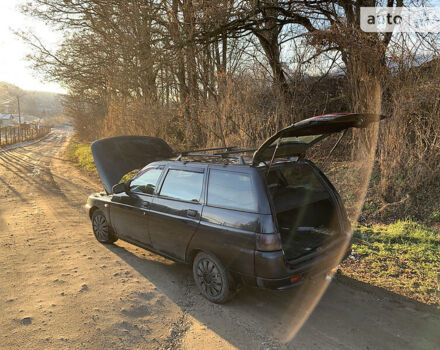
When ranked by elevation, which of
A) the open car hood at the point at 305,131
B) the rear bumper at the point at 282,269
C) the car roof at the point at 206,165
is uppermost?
the open car hood at the point at 305,131

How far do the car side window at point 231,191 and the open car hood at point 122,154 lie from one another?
302 centimetres

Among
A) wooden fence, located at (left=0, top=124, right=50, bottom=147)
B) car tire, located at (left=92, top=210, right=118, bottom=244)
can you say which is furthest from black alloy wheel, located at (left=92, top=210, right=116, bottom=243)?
wooden fence, located at (left=0, top=124, right=50, bottom=147)

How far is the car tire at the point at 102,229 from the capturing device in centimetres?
539

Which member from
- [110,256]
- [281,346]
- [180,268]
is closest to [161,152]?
[110,256]

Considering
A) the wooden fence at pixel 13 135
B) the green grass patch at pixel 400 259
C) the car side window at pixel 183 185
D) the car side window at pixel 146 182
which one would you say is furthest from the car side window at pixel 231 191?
the wooden fence at pixel 13 135

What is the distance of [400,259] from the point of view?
4.54 m

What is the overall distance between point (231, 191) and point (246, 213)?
0.35 meters

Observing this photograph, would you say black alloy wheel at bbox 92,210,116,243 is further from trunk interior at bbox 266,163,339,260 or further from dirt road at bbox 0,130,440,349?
trunk interior at bbox 266,163,339,260

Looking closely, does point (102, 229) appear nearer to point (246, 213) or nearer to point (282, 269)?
point (246, 213)

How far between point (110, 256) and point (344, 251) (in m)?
3.52

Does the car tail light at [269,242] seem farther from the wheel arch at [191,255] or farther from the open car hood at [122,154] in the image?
the open car hood at [122,154]

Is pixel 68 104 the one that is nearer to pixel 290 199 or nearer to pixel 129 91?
pixel 129 91

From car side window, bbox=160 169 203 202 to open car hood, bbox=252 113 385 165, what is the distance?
87 cm

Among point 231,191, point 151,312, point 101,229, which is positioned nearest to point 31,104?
point 101,229
